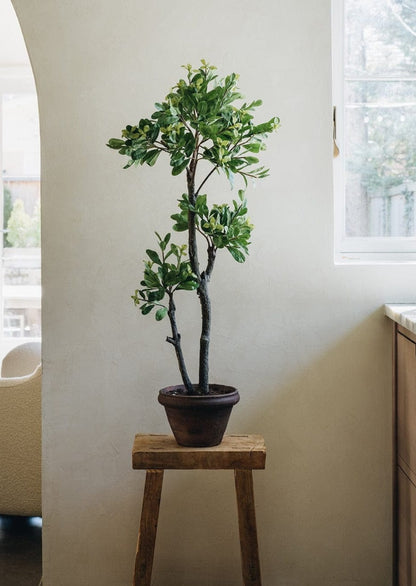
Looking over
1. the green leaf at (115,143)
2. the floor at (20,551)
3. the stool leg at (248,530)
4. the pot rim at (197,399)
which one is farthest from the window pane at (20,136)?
the stool leg at (248,530)

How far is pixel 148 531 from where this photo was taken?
181cm

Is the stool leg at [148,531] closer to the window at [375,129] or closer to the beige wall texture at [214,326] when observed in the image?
the beige wall texture at [214,326]

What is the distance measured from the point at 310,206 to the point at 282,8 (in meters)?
0.66

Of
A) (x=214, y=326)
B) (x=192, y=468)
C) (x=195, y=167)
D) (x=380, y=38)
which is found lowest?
(x=192, y=468)

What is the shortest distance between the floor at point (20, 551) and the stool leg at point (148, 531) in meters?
0.77

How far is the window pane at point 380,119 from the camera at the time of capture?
7.77 ft

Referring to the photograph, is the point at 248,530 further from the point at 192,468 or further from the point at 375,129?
the point at 375,129

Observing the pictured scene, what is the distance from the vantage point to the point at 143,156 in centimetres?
175

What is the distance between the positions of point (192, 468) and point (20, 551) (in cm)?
126

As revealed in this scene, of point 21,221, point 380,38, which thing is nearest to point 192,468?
point 380,38

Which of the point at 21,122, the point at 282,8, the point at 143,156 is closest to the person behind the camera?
the point at 143,156

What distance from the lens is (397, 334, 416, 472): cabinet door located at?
1.97 meters

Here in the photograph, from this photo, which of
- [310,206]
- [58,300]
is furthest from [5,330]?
[310,206]

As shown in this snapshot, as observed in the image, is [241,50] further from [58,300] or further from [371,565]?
[371,565]
